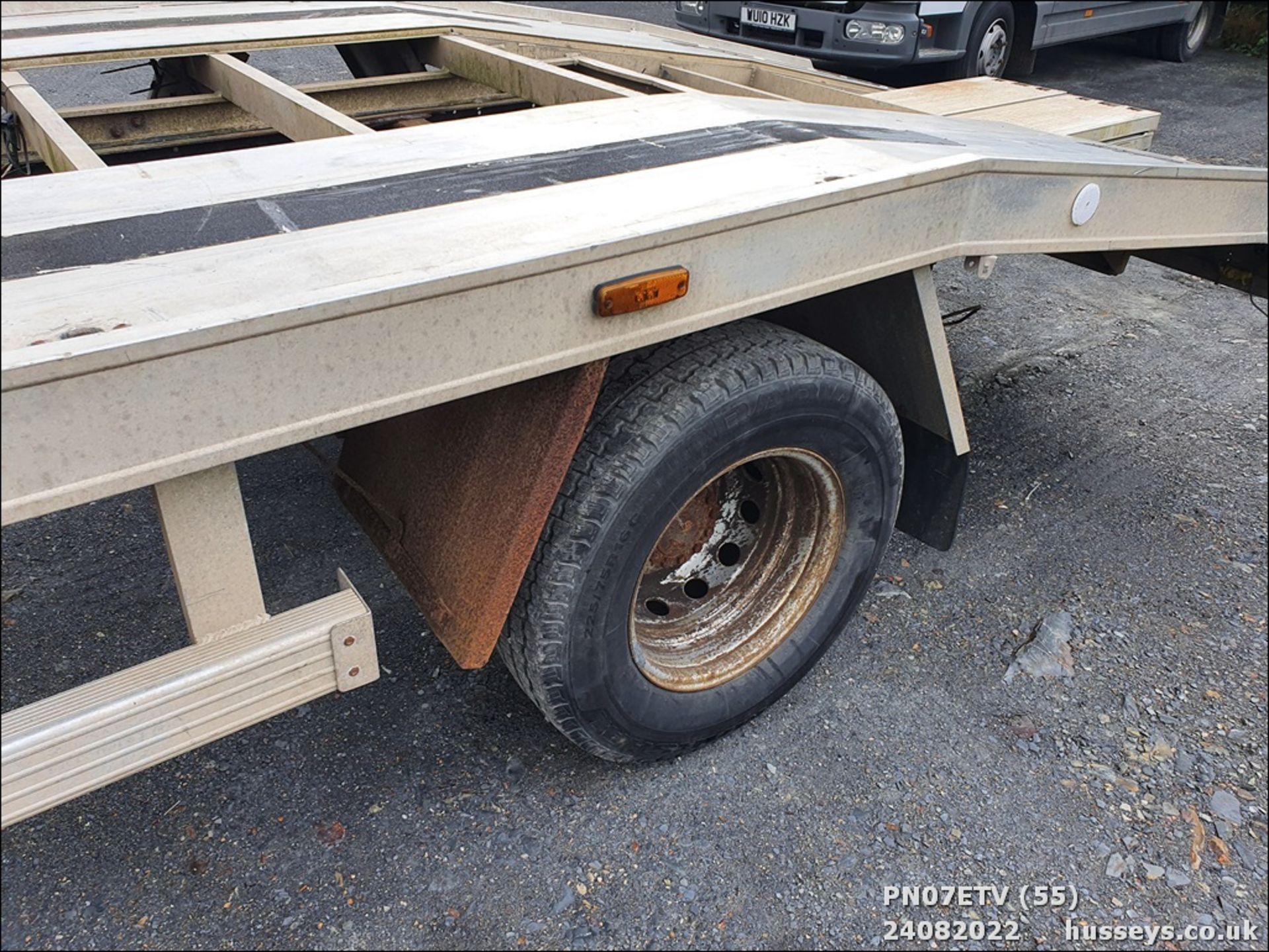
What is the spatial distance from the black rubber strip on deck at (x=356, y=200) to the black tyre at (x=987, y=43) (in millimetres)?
5777

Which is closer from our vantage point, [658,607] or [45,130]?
[45,130]

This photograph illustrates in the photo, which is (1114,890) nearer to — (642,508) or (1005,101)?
(642,508)

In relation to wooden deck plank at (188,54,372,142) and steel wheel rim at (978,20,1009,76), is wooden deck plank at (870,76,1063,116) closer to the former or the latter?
wooden deck plank at (188,54,372,142)

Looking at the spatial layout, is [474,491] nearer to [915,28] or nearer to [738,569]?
[738,569]

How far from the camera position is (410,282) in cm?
135

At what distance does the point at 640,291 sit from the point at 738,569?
1017 millimetres

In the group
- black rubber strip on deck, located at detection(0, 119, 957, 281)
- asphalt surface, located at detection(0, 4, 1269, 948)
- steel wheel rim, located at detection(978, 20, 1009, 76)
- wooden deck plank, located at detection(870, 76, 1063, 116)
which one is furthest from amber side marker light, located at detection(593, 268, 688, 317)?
steel wheel rim, located at detection(978, 20, 1009, 76)

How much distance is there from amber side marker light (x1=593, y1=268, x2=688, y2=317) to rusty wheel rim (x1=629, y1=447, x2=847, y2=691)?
69 centimetres

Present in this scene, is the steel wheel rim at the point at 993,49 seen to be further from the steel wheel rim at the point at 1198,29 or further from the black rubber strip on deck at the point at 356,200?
the black rubber strip on deck at the point at 356,200

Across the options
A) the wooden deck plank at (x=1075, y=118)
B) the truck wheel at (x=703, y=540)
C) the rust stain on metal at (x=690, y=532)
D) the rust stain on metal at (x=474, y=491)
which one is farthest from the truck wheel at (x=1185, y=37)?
the rust stain on metal at (x=474, y=491)

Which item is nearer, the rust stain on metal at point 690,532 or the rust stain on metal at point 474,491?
the rust stain on metal at point 474,491

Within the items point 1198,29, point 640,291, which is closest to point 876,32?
point 1198,29

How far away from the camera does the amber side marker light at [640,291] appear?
60.9 inches

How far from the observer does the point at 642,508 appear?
1.86 m
